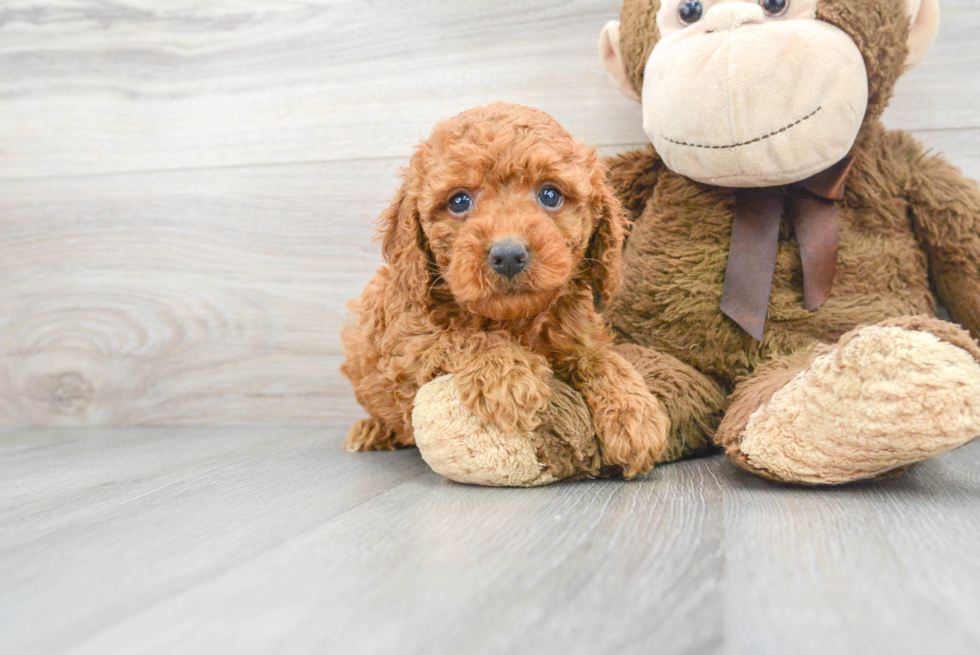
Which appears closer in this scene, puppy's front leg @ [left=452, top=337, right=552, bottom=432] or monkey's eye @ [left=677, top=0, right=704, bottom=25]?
puppy's front leg @ [left=452, top=337, right=552, bottom=432]

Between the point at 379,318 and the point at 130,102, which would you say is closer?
the point at 379,318

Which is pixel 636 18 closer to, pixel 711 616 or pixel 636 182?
pixel 636 182

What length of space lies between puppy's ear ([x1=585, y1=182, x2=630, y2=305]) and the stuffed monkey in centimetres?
17

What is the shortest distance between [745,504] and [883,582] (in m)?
0.23

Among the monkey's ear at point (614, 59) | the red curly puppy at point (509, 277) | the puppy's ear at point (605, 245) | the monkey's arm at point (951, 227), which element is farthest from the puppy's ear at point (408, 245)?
the monkey's arm at point (951, 227)

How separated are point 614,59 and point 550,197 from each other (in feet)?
1.44

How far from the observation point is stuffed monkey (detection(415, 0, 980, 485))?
2.95 ft

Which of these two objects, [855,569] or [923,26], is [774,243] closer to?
[923,26]

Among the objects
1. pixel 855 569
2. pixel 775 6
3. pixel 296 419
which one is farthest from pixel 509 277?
pixel 296 419

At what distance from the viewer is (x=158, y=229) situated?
1560mm

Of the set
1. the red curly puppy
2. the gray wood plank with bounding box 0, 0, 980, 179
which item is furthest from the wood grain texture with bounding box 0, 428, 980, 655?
the gray wood plank with bounding box 0, 0, 980, 179

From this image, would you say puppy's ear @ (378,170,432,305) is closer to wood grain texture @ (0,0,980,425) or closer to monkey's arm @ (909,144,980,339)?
wood grain texture @ (0,0,980,425)

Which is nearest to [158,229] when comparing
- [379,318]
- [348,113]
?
[348,113]

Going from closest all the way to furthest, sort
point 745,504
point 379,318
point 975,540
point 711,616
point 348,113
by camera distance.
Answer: point 711,616 → point 975,540 → point 745,504 → point 379,318 → point 348,113
